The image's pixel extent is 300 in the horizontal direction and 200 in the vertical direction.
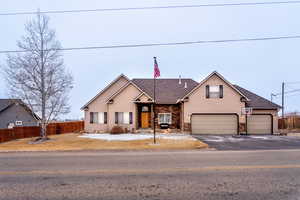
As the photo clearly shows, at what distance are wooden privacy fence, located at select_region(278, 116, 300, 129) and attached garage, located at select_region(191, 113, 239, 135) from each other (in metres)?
13.3

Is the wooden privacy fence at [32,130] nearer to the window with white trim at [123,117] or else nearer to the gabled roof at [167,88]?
the window with white trim at [123,117]

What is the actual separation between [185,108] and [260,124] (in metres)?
9.17

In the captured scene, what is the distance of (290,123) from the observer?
36062 millimetres

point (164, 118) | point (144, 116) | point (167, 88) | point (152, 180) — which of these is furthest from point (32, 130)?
point (152, 180)

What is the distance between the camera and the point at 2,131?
23953 mm

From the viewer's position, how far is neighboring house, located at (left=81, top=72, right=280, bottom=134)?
28219 mm

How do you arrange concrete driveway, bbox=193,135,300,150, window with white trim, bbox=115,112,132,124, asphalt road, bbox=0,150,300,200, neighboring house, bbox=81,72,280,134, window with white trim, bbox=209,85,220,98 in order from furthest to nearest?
window with white trim, bbox=115,112,132,124 → window with white trim, bbox=209,85,220,98 → neighboring house, bbox=81,72,280,134 → concrete driveway, bbox=193,135,300,150 → asphalt road, bbox=0,150,300,200

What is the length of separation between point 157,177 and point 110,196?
2.18 m

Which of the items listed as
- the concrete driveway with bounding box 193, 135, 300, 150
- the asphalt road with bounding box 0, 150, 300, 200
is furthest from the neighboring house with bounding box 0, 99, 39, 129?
the asphalt road with bounding box 0, 150, 300, 200

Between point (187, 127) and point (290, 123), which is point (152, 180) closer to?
point (187, 127)

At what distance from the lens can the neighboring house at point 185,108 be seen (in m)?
28.2

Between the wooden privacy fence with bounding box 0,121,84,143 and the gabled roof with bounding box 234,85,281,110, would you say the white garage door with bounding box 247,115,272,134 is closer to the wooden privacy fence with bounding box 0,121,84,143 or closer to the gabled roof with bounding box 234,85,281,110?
the gabled roof with bounding box 234,85,281,110

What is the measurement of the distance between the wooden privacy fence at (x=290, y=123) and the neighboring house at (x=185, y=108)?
880cm

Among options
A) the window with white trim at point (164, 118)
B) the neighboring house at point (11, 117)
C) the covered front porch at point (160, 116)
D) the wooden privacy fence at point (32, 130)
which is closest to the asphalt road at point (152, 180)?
the wooden privacy fence at point (32, 130)
